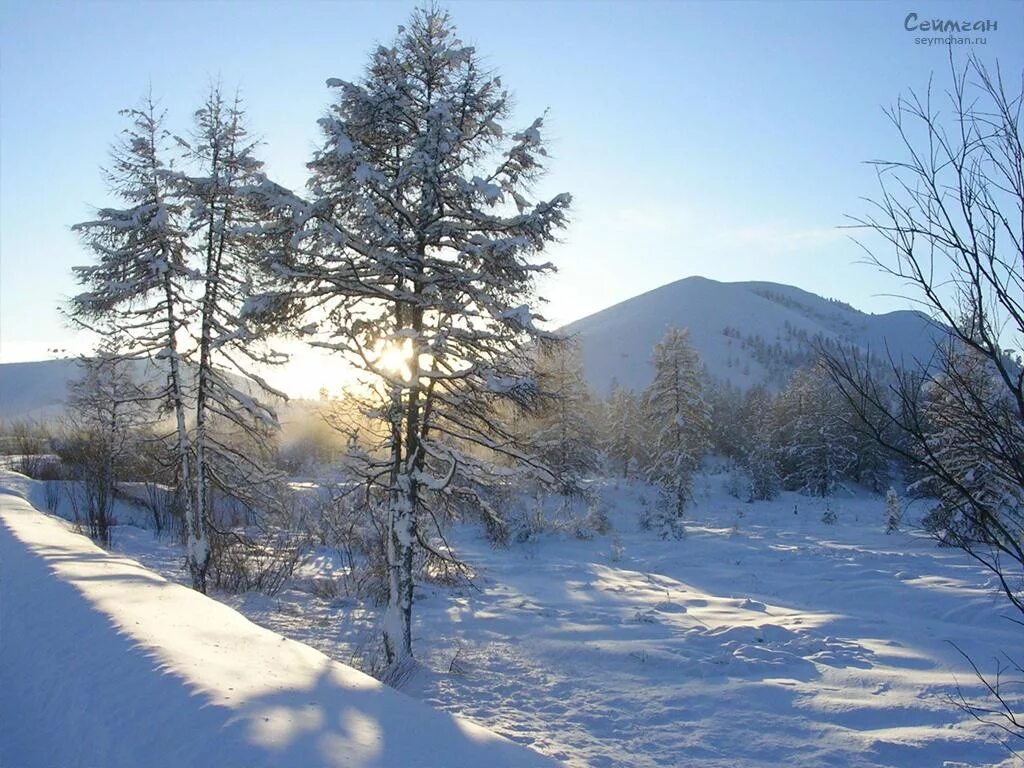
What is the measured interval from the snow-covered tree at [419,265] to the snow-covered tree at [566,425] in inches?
16.8

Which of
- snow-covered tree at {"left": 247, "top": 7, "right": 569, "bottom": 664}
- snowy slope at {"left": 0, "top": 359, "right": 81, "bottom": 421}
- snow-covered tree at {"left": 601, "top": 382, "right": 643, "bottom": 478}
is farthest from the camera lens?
snowy slope at {"left": 0, "top": 359, "right": 81, "bottom": 421}

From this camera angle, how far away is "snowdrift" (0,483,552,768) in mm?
2957

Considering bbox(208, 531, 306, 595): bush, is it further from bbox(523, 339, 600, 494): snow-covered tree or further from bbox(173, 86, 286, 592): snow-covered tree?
bbox(523, 339, 600, 494): snow-covered tree

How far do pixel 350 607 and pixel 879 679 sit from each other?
30.0 feet

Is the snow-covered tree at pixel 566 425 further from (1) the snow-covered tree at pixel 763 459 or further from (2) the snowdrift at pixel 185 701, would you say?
(1) the snow-covered tree at pixel 763 459

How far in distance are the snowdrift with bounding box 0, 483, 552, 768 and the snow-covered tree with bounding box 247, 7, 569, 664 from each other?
13.1 ft

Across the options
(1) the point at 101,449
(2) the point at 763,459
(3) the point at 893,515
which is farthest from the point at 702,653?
(2) the point at 763,459

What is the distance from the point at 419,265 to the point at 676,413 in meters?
28.7

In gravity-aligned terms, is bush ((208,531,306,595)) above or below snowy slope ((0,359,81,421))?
below

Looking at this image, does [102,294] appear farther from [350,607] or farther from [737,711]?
[737,711]

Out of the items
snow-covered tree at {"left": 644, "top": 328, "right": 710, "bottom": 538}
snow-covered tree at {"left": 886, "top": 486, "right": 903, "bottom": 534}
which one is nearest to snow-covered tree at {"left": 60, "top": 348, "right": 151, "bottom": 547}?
snow-covered tree at {"left": 644, "top": 328, "right": 710, "bottom": 538}

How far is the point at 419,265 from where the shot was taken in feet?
29.6

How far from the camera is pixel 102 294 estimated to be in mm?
13039

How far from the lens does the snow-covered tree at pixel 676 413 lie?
3453cm
